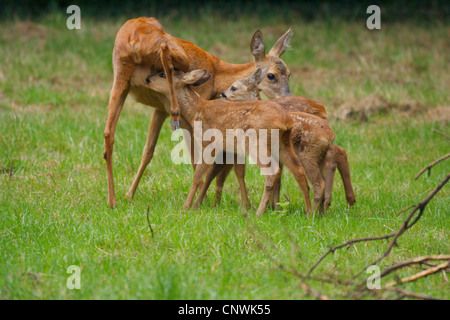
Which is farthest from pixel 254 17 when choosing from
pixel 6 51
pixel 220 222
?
pixel 220 222

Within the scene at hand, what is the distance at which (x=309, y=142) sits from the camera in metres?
6.21

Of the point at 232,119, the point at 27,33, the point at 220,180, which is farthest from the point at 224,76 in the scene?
the point at 27,33

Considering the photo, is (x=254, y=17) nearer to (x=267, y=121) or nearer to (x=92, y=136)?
(x=92, y=136)

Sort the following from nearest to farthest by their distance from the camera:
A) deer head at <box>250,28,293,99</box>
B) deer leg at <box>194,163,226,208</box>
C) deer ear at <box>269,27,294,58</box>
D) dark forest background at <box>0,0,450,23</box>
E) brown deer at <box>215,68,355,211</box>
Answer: brown deer at <box>215,68,355,211</box> < deer leg at <box>194,163,226,208</box> < deer head at <box>250,28,293,99</box> < deer ear at <box>269,27,294,58</box> < dark forest background at <box>0,0,450,23</box>

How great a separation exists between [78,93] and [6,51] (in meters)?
2.68

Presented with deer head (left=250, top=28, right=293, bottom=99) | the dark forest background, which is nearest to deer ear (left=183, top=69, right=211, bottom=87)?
deer head (left=250, top=28, right=293, bottom=99)

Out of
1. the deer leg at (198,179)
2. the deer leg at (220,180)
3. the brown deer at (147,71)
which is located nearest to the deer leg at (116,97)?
the brown deer at (147,71)

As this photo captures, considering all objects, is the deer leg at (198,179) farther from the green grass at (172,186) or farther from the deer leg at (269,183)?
the deer leg at (269,183)

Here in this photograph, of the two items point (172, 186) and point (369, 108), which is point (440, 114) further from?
point (172, 186)

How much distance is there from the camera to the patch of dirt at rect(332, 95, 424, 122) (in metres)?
10.3

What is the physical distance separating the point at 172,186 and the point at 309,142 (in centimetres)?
178

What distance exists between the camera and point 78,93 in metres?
11.0

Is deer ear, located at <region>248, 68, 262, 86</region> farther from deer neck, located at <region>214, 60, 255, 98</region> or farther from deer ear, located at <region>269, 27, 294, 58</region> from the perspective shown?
deer ear, located at <region>269, 27, 294, 58</region>

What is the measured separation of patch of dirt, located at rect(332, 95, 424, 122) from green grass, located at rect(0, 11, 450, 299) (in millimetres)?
136
